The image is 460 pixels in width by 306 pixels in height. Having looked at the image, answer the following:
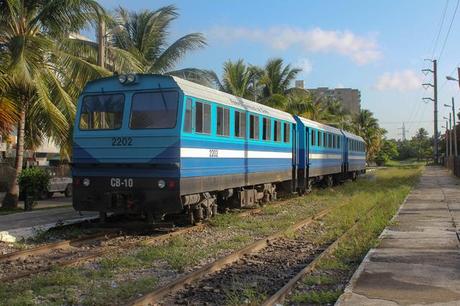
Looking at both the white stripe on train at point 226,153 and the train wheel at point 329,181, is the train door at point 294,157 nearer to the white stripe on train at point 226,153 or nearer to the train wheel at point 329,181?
the white stripe on train at point 226,153

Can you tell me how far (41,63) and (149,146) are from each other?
696cm

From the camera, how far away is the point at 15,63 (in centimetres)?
1577

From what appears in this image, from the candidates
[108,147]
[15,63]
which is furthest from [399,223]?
[15,63]

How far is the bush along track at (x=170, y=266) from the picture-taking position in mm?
7270

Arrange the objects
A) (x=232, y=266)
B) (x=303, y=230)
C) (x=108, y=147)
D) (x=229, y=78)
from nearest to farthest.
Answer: (x=232, y=266) → (x=108, y=147) → (x=303, y=230) → (x=229, y=78)

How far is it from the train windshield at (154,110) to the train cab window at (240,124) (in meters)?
2.99

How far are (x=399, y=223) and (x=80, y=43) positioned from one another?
13.4 m

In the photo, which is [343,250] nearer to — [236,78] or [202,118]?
[202,118]

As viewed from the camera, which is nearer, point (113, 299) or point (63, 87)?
point (113, 299)

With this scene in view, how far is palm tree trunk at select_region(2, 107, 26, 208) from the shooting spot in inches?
734

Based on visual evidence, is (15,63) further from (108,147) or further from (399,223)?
(399,223)

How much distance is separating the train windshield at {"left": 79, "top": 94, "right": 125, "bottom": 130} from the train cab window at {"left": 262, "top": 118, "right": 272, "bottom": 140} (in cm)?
545

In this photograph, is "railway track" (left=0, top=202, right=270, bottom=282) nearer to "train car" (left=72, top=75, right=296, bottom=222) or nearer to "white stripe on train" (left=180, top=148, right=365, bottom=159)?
"train car" (left=72, top=75, right=296, bottom=222)

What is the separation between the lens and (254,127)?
1611 cm
